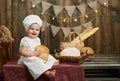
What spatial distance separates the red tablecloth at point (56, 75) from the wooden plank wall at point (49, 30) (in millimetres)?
1541

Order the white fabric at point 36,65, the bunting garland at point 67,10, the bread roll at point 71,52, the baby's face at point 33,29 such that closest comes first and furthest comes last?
1. the white fabric at point 36,65
2. the baby's face at point 33,29
3. the bread roll at point 71,52
4. the bunting garland at point 67,10

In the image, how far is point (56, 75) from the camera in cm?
226

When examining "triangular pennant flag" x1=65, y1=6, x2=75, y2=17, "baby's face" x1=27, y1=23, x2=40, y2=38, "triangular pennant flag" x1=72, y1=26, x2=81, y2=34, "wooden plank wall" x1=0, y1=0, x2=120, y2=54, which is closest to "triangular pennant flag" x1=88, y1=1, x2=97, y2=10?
"wooden plank wall" x1=0, y1=0, x2=120, y2=54

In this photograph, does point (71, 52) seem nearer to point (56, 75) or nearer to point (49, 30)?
point (56, 75)

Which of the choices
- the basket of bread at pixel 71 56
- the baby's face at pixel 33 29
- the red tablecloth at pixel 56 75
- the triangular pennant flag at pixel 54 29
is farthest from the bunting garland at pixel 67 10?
the red tablecloth at pixel 56 75

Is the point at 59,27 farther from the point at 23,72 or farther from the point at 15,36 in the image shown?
the point at 23,72

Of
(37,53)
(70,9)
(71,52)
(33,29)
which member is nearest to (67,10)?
(70,9)

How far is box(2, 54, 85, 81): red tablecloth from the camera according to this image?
2.22 m

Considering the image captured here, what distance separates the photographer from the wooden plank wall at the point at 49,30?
12.4 ft

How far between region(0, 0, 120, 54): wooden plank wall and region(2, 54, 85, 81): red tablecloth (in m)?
1.54

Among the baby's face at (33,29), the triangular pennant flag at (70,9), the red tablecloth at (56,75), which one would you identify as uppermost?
the triangular pennant flag at (70,9)

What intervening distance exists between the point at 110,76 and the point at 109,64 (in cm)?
56

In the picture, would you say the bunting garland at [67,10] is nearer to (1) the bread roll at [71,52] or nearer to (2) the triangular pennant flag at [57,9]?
(2) the triangular pennant flag at [57,9]

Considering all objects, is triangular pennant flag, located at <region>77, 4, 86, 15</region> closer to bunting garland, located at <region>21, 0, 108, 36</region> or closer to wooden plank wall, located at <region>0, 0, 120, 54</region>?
bunting garland, located at <region>21, 0, 108, 36</region>
